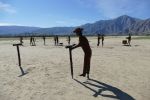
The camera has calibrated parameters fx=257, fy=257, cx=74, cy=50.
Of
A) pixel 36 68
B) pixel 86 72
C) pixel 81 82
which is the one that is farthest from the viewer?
pixel 36 68

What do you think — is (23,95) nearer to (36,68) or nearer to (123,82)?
(123,82)

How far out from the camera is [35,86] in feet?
28.4

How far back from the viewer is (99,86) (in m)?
8.45

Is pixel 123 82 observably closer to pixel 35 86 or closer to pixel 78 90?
pixel 78 90

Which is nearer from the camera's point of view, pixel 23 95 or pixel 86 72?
pixel 23 95

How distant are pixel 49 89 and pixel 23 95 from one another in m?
0.90

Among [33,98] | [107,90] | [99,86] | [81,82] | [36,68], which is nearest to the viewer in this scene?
[33,98]

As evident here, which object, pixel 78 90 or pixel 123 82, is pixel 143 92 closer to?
pixel 123 82

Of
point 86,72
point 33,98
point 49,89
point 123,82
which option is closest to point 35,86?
point 49,89

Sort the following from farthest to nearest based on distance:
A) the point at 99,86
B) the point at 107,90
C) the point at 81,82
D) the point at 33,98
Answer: the point at 81,82 < the point at 99,86 < the point at 107,90 < the point at 33,98

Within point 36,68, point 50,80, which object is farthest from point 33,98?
point 36,68

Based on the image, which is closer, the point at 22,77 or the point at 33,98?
the point at 33,98

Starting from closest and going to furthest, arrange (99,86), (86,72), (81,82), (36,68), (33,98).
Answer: (33,98) < (99,86) < (81,82) < (86,72) < (36,68)

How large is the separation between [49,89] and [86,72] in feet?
6.60
